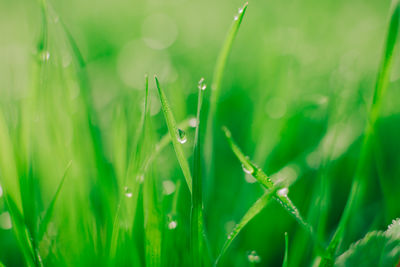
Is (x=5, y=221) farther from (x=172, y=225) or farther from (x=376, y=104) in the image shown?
(x=376, y=104)

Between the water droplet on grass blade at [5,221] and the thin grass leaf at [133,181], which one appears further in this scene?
the water droplet on grass blade at [5,221]

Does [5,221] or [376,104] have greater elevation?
[5,221]

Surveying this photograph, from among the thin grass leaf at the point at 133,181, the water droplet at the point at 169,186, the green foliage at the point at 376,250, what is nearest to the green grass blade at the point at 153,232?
the thin grass leaf at the point at 133,181

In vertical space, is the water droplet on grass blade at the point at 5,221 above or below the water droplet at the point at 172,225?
above

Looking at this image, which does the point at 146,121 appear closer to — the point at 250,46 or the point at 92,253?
the point at 92,253

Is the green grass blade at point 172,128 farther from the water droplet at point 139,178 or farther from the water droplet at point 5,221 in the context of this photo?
the water droplet at point 5,221

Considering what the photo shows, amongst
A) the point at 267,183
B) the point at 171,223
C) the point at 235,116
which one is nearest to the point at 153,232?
the point at 171,223

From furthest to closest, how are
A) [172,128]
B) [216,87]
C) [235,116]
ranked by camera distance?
[235,116]
[216,87]
[172,128]
